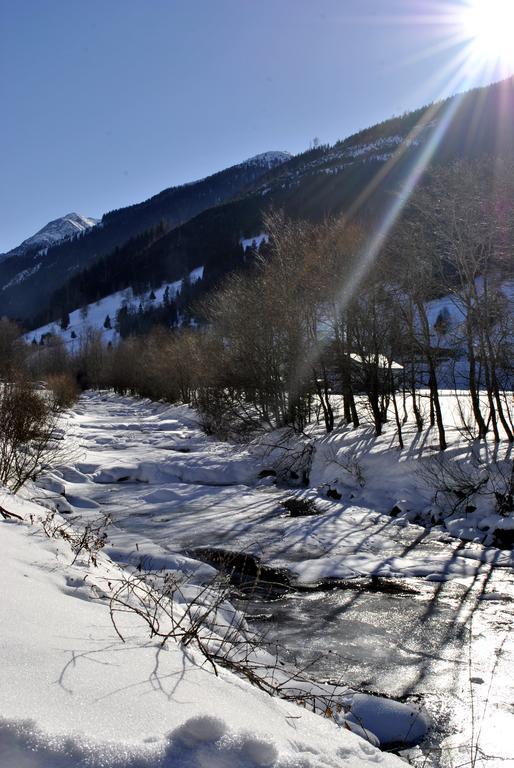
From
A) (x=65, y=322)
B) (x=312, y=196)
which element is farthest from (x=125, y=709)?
(x=65, y=322)

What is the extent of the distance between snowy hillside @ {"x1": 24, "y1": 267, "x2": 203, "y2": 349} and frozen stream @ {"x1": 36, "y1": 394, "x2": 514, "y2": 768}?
105352 millimetres

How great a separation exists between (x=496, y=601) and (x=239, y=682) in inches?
241

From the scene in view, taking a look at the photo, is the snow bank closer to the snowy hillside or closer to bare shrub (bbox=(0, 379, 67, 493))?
bare shrub (bbox=(0, 379, 67, 493))

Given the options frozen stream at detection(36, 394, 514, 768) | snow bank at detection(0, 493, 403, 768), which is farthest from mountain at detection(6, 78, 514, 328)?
snow bank at detection(0, 493, 403, 768)

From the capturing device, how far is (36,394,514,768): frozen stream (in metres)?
5.39

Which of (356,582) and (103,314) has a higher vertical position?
(103,314)

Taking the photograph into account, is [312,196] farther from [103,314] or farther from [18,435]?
[18,435]

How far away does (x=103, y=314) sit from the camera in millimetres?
133375

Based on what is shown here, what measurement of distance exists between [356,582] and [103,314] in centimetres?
13250

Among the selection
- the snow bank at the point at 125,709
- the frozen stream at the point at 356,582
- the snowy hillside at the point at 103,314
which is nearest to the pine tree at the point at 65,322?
the snowy hillside at the point at 103,314

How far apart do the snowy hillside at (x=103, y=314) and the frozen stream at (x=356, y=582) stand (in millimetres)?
105352

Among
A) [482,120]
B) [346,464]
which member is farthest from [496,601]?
[482,120]

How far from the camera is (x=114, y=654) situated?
10.4 ft

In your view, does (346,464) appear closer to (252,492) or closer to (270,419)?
(252,492)
